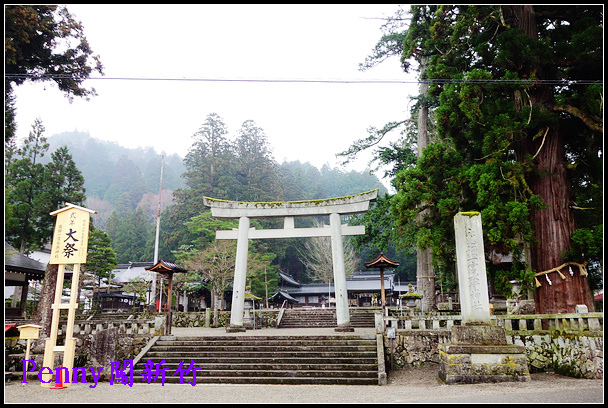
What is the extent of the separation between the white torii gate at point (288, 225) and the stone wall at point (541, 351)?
14.6ft

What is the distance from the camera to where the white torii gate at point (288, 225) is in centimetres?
1417

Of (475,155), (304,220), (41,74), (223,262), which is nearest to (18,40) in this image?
(41,74)

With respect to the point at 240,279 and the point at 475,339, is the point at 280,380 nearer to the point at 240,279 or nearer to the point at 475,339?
the point at 475,339

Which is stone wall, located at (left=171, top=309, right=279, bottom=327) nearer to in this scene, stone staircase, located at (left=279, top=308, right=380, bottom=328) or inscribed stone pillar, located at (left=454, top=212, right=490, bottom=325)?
stone staircase, located at (left=279, top=308, right=380, bottom=328)

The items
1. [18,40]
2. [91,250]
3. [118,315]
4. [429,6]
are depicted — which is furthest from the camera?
[91,250]

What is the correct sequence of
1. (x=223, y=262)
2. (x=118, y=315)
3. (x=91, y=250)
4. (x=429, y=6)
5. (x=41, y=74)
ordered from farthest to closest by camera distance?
(x=91, y=250) → (x=223, y=262) → (x=118, y=315) → (x=429, y=6) → (x=41, y=74)

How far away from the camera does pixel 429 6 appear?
12.4m

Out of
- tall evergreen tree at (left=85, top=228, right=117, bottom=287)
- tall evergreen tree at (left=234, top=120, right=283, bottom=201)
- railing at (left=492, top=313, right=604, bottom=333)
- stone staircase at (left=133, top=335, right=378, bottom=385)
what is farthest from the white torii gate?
tall evergreen tree at (left=234, top=120, right=283, bottom=201)

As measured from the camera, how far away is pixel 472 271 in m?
7.70

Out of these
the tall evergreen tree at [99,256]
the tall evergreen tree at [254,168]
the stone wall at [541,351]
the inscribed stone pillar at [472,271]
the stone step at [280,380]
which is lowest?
the stone step at [280,380]

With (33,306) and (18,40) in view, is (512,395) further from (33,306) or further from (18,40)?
(33,306)

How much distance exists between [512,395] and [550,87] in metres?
7.60

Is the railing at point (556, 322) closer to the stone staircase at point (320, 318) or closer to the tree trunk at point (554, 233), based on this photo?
the tree trunk at point (554, 233)

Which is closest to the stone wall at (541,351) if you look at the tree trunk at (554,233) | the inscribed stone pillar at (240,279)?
the tree trunk at (554,233)
